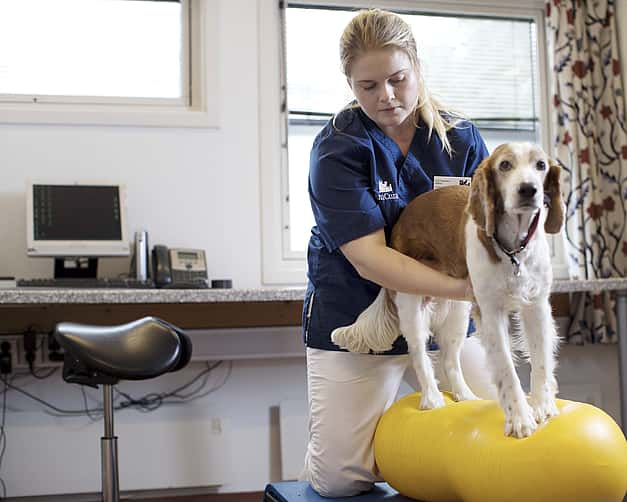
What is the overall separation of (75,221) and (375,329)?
5.73 feet

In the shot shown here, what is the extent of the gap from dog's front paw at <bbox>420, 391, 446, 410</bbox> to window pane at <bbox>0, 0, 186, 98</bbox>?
2.34m

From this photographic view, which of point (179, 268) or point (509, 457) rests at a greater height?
point (179, 268)

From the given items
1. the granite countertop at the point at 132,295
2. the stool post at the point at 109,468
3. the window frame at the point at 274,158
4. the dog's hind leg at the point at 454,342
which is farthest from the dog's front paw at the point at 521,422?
the window frame at the point at 274,158

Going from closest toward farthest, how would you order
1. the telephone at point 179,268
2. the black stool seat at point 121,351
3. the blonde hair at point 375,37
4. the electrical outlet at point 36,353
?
the black stool seat at point 121,351
the blonde hair at point 375,37
the telephone at point 179,268
the electrical outlet at point 36,353

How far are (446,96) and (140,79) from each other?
1.53 m

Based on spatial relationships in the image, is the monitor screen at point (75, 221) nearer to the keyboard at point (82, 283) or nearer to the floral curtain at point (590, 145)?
the keyboard at point (82, 283)

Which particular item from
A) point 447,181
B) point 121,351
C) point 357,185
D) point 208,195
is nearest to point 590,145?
point 208,195

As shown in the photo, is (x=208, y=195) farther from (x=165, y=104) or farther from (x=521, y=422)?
(x=521, y=422)

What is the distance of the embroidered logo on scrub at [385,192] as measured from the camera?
1856 mm

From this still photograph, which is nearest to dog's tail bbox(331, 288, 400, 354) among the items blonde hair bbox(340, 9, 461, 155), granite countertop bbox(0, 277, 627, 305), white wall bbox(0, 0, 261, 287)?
blonde hair bbox(340, 9, 461, 155)

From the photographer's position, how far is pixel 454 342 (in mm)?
1835

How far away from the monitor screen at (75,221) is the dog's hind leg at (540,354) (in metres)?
2.07

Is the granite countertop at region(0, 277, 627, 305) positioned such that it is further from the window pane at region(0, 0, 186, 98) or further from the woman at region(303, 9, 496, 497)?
the window pane at region(0, 0, 186, 98)

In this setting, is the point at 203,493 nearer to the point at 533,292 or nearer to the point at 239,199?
the point at 239,199
